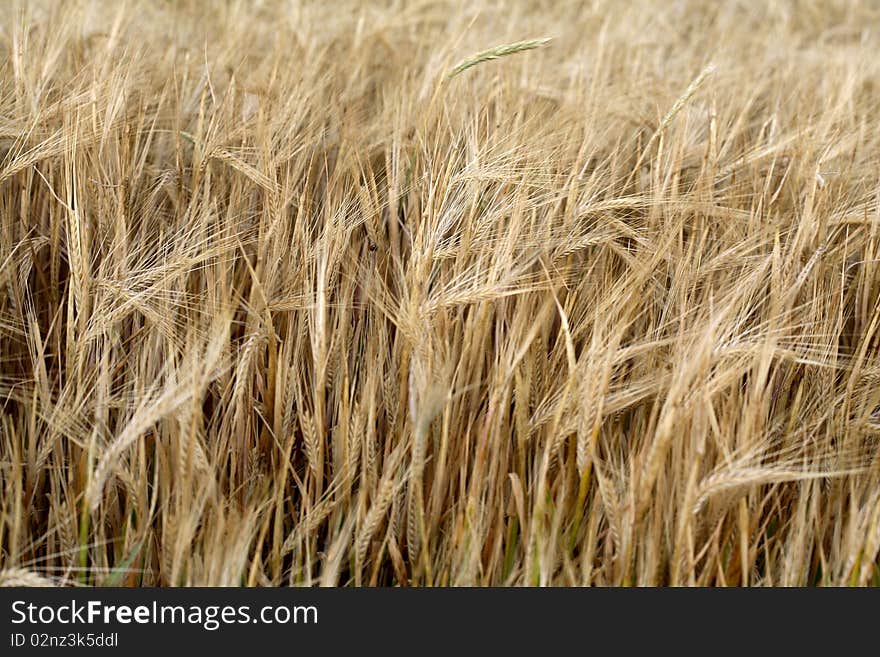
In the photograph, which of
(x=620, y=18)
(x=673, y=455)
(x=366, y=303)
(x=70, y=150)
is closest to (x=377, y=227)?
(x=366, y=303)

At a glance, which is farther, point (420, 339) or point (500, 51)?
point (500, 51)

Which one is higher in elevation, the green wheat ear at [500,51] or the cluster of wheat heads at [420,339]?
the green wheat ear at [500,51]

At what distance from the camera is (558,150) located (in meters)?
1.36

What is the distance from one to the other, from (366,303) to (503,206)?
9.7 inches

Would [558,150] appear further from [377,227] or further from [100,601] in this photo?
[100,601]

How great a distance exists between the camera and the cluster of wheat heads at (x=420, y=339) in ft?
3.34

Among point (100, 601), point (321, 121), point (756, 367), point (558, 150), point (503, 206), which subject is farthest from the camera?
point (321, 121)

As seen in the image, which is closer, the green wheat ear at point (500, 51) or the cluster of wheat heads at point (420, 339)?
the cluster of wheat heads at point (420, 339)

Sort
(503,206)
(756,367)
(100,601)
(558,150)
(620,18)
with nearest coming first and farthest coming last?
(100,601), (756,367), (503,206), (558,150), (620,18)

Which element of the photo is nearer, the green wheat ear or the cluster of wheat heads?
the cluster of wheat heads

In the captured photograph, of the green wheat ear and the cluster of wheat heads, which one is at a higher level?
the green wheat ear

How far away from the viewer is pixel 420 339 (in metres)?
1.07

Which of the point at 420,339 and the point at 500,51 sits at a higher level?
the point at 500,51

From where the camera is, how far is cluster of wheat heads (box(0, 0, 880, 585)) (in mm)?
1017
